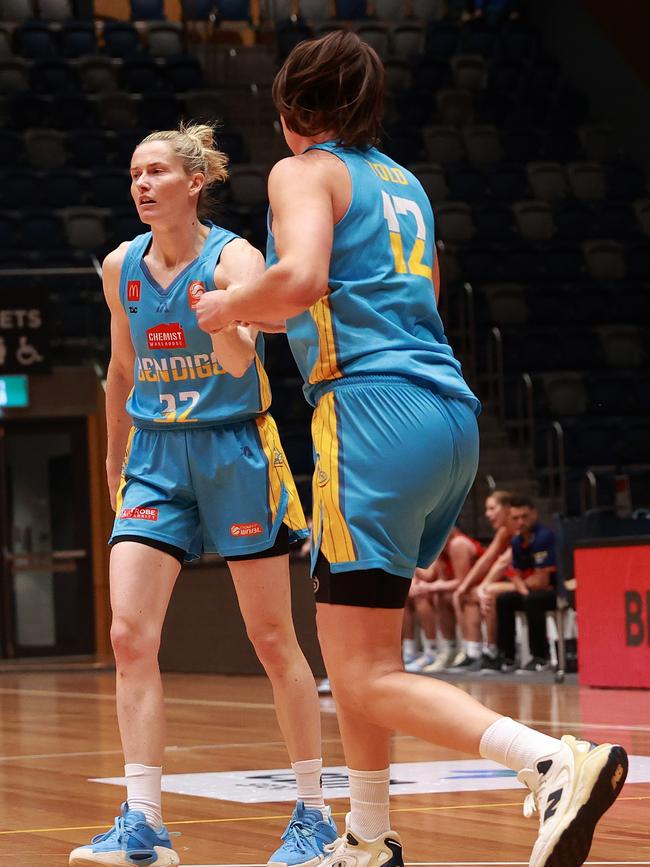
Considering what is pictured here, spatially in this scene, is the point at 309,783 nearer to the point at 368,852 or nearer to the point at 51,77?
the point at 368,852

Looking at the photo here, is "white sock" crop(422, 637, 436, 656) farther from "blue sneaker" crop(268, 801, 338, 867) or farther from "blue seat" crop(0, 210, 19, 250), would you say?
"blue sneaker" crop(268, 801, 338, 867)

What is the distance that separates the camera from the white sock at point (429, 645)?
40.2ft

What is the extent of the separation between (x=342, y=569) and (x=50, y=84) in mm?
17093

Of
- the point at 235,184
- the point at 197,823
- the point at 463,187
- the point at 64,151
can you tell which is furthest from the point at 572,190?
the point at 197,823

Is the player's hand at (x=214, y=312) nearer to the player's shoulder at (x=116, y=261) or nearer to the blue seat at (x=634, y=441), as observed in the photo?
the player's shoulder at (x=116, y=261)

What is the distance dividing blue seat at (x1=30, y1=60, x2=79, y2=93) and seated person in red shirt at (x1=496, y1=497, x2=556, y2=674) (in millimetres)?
10143

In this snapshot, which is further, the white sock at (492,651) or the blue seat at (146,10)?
the blue seat at (146,10)

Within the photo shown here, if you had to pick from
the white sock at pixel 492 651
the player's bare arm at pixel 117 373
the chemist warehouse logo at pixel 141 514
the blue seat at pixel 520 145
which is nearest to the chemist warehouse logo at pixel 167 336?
the player's bare arm at pixel 117 373

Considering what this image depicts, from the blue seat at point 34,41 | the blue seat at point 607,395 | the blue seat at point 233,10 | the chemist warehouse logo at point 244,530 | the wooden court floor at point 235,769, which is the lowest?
the wooden court floor at point 235,769

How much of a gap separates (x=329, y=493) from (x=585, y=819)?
2.43 ft

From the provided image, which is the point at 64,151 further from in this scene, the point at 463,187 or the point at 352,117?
the point at 352,117

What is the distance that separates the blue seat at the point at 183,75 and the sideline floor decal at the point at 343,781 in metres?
15.1

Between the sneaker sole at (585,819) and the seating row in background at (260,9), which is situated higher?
the seating row in background at (260,9)

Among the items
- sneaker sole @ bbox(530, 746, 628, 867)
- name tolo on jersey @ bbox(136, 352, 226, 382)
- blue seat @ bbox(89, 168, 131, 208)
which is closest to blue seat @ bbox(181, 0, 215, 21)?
blue seat @ bbox(89, 168, 131, 208)
